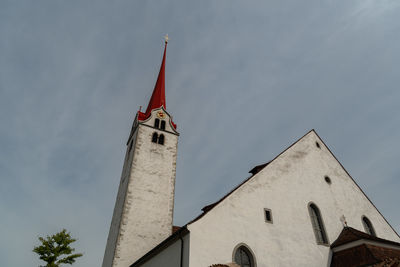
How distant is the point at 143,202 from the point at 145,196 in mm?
416

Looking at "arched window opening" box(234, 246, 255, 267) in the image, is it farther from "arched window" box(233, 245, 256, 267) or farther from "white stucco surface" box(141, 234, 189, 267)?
"white stucco surface" box(141, 234, 189, 267)

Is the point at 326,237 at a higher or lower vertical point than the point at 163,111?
lower

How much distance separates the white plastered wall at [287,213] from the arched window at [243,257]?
0.64 feet

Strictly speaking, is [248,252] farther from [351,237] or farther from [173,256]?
[351,237]

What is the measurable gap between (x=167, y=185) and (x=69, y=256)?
23.2 feet

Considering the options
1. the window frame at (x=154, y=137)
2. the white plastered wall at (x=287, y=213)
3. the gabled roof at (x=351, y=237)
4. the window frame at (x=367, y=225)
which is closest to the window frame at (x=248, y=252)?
the white plastered wall at (x=287, y=213)

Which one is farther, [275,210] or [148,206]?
[148,206]

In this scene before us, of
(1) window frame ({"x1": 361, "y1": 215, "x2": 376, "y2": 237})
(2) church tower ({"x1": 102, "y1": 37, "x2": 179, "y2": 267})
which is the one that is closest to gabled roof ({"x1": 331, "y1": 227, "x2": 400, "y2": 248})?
(1) window frame ({"x1": 361, "y1": 215, "x2": 376, "y2": 237})

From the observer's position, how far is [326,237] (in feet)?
37.1

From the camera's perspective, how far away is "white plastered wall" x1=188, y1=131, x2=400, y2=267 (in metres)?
9.32

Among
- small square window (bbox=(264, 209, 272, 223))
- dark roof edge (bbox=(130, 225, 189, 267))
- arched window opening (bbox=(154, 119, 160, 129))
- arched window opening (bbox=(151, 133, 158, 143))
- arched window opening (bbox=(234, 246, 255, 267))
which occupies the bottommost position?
arched window opening (bbox=(234, 246, 255, 267))

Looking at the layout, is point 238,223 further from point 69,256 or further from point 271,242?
point 69,256

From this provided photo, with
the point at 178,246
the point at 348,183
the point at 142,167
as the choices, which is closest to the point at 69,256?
the point at 142,167

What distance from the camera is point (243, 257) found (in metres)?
9.41
